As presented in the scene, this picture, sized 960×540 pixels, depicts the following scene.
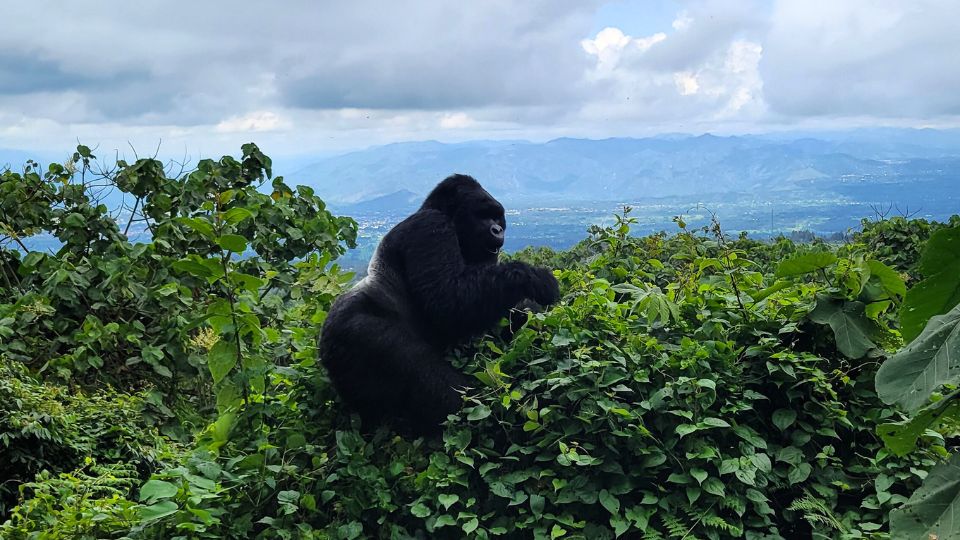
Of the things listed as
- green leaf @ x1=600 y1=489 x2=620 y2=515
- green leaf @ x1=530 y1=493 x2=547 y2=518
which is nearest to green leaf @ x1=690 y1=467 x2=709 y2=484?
green leaf @ x1=600 y1=489 x2=620 y2=515

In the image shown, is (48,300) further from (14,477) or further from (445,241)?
(445,241)

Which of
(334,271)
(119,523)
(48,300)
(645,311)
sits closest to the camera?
(119,523)

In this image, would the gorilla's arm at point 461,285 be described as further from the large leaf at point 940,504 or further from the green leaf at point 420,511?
the large leaf at point 940,504

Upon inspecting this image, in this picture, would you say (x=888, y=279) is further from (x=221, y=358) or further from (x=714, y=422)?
(x=221, y=358)

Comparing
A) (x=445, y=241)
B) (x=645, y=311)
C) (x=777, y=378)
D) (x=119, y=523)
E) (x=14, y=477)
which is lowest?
(x=14, y=477)

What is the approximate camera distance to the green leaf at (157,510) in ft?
10.8

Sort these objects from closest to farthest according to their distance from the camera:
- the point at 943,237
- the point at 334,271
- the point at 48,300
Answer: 1. the point at 943,237
2. the point at 334,271
3. the point at 48,300

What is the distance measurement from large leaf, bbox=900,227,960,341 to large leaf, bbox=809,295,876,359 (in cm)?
173

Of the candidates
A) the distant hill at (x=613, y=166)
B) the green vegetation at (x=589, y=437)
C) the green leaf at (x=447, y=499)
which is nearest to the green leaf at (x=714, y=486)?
the green vegetation at (x=589, y=437)

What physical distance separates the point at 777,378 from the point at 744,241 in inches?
224

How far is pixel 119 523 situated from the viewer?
11.5ft

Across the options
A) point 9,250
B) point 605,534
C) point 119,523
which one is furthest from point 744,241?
point 9,250

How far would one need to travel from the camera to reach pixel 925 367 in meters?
1.75

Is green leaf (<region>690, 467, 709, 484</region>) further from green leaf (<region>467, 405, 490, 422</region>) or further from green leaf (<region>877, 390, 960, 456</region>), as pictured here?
green leaf (<region>877, 390, 960, 456</region>)
